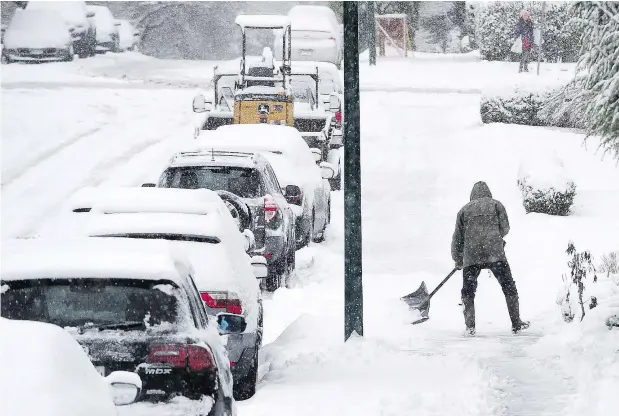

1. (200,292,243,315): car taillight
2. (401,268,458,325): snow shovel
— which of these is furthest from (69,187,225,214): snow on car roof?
(401,268,458,325): snow shovel

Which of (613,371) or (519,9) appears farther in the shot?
(519,9)

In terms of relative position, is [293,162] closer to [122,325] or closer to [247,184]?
[247,184]

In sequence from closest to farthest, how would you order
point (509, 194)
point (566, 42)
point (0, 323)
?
point (0, 323) → point (509, 194) → point (566, 42)

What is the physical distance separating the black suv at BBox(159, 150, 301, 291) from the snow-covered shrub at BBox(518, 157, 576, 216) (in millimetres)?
7490

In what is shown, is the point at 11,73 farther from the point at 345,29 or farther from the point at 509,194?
the point at 345,29

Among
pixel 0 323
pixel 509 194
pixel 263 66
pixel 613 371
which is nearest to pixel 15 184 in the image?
pixel 263 66

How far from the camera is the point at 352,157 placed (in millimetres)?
10484

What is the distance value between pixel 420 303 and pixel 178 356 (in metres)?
7.09

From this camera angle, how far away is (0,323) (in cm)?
423

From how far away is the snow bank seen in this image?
3.64 meters

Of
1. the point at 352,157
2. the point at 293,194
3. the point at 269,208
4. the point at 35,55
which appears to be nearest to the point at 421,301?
the point at 269,208

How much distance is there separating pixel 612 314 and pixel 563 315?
1.43 m

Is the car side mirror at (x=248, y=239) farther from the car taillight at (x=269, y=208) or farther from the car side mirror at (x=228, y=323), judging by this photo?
the car side mirror at (x=228, y=323)

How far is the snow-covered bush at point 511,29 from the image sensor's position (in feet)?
129
